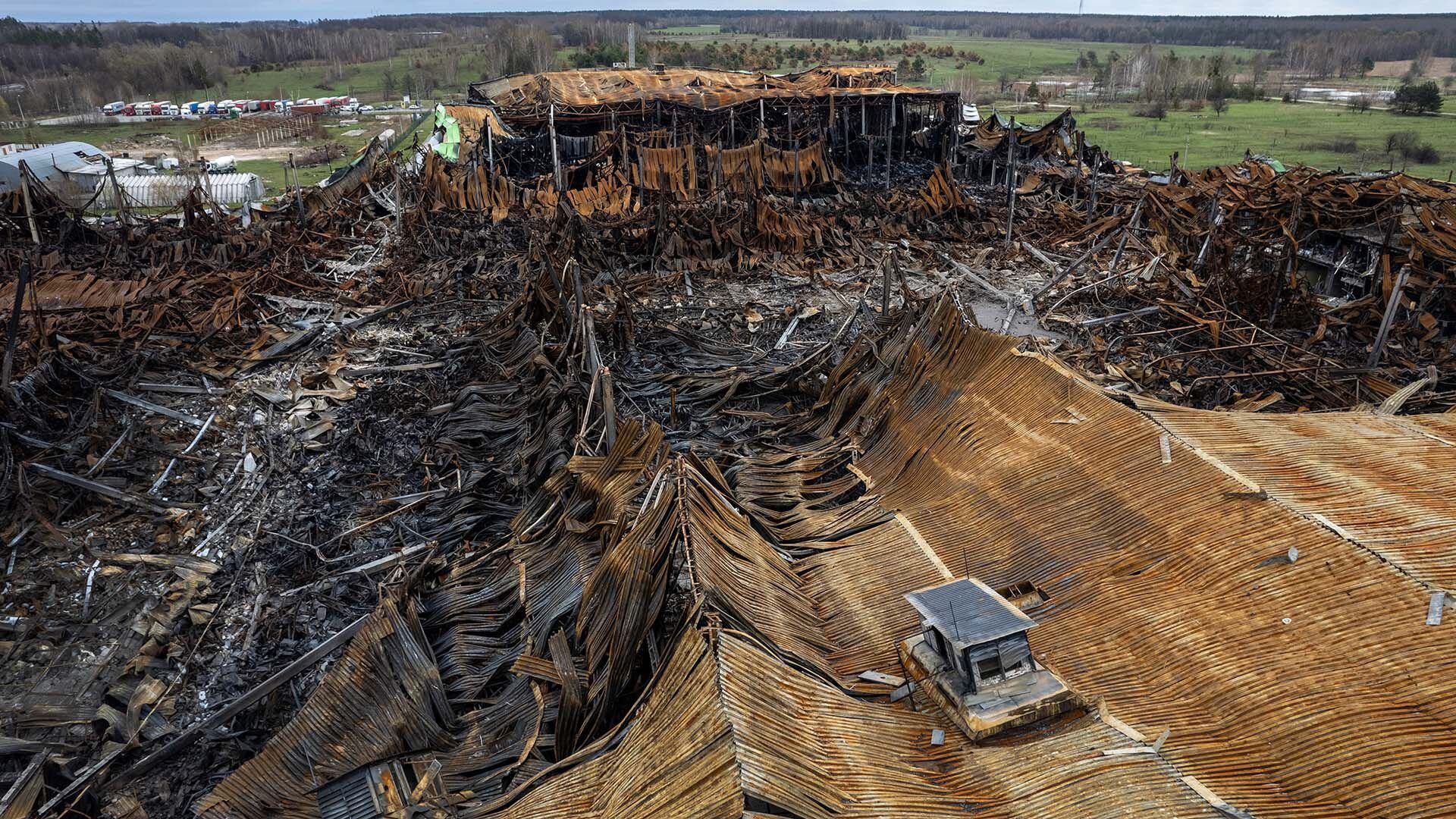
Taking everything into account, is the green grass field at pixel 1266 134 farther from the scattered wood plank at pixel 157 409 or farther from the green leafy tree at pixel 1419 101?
the scattered wood plank at pixel 157 409

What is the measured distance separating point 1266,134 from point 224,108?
83194 mm

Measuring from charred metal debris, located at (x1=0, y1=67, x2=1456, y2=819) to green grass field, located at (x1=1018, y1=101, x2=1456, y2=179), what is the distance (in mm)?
27884

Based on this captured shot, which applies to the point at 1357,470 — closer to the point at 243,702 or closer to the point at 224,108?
the point at 243,702

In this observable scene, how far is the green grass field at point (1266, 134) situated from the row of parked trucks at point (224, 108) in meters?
59.4

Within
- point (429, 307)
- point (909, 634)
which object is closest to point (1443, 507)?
point (909, 634)

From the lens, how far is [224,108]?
75.4 metres

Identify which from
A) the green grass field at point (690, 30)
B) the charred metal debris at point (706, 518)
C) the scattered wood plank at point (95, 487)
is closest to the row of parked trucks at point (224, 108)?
the charred metal debris at point (706, 518)

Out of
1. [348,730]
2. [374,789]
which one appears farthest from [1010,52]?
[374,789]

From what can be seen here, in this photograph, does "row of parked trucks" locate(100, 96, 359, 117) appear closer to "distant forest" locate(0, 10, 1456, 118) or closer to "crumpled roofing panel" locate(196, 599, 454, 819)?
"distant forest" locate(0, 10, 1456, 118)

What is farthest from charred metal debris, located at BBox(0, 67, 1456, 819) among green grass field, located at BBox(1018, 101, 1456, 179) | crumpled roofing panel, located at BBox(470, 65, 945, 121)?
green grass field, located at BBox(1018, 101, 1456, 179)

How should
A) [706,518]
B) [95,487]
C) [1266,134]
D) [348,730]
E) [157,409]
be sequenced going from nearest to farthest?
[348,730] → [706,518] → [95,487] → [157,409] → [1266,134]

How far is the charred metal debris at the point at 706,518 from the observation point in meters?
5.72

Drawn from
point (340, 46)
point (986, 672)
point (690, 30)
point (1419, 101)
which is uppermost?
point (690, 30)

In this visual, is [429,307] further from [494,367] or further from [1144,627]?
[1144,627]
